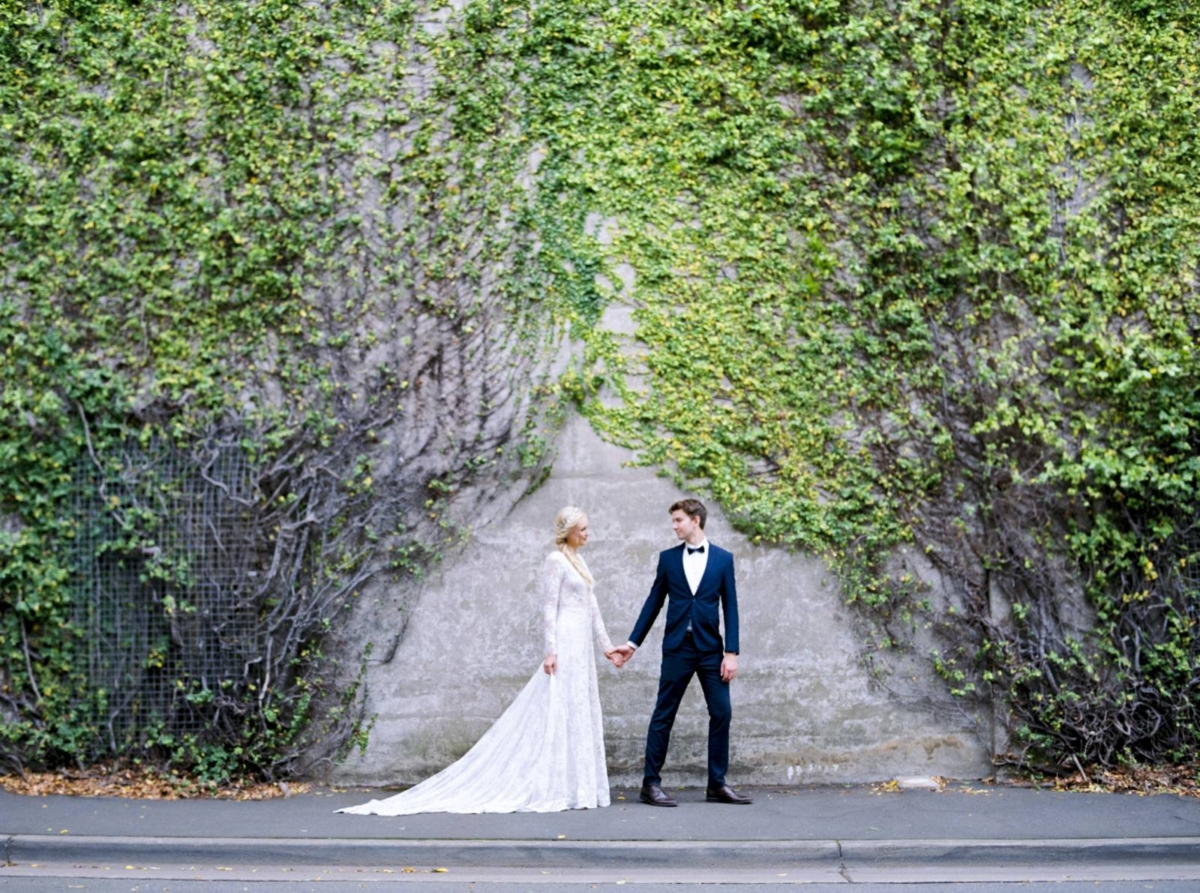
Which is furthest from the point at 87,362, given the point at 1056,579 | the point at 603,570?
the point at 1056,579

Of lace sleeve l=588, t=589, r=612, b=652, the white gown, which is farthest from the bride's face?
lace sleeve l=588, t=589, r=612, b=652

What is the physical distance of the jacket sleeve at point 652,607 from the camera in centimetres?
845

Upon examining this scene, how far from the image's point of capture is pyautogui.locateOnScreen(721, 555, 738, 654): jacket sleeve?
8250 mm

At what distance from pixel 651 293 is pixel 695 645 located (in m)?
2.72

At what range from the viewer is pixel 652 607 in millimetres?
8500

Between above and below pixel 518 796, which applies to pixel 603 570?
above

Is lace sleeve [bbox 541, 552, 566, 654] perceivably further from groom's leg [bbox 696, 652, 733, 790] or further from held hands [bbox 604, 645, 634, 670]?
groom's leg [bbox 696, 652, 733, 790]

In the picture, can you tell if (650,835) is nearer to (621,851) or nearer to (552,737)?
(621,851)

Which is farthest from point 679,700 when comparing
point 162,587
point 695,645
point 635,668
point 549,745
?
point 162,587

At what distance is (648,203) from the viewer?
9.41 meters

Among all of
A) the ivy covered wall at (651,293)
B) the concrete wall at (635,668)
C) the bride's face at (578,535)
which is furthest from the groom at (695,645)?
the ivy covered wall at (651,293)

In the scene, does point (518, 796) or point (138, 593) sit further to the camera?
point (138, 593)

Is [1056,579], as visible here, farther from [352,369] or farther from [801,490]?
[352,369]

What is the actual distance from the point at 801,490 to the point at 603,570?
1.59 m
